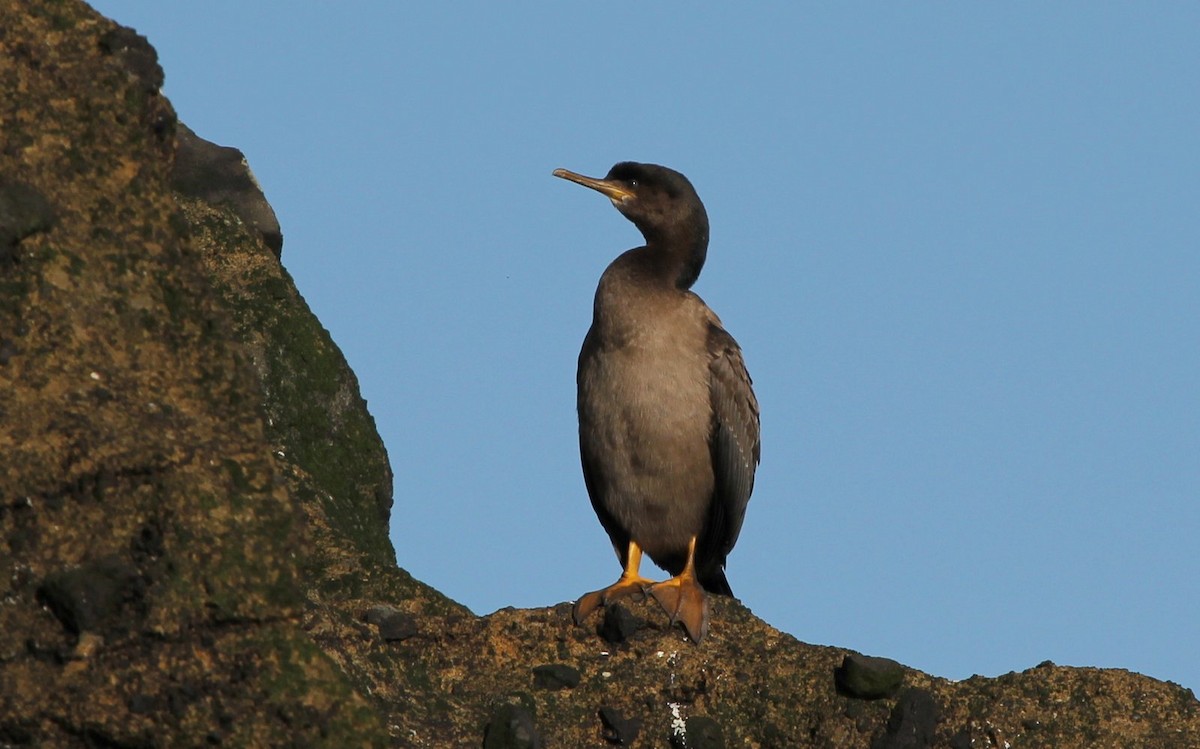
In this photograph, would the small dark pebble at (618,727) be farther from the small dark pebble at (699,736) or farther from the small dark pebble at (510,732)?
the small dark pebble at (510,732)

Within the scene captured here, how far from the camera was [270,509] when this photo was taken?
15.1 ft

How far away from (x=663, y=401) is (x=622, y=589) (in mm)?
1078

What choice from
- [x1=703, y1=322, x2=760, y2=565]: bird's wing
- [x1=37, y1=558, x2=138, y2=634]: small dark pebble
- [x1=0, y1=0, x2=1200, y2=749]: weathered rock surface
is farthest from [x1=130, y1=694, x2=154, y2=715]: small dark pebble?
[x1=703, y1=322, x2=760, y2=565]: bird's wing

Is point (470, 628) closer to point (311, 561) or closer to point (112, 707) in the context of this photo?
point (311, 561)

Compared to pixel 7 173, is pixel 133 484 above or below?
below

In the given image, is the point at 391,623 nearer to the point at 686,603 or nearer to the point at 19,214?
the point at 686,603

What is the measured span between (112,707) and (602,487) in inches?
188

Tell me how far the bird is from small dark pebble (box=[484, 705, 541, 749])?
2.32 m

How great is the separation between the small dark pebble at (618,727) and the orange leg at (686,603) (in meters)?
0.74

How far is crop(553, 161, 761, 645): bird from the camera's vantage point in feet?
28.3

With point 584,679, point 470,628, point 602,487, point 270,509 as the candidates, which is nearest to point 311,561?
point 470,628

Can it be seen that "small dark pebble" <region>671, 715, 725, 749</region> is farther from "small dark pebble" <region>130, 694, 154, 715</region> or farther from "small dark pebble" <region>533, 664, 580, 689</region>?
"small dark pebble" <region>130, 694, 154, 715</region>

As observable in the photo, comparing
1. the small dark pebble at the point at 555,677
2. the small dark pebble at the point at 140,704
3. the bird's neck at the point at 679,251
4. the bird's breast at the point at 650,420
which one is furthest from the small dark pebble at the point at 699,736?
the bird's neck at the point at 679,251

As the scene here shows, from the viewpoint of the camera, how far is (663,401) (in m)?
8.61
